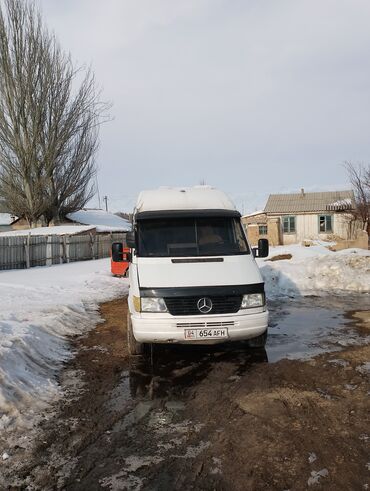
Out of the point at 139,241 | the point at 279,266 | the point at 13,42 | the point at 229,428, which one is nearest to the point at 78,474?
the point at 229,428

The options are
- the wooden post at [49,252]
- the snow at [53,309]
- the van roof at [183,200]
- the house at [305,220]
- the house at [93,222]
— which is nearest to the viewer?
the snow at [53,309]

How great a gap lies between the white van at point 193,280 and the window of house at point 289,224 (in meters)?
34.0

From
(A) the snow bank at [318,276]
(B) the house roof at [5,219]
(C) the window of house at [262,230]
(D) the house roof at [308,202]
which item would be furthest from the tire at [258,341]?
(B) the house roof at [5,219]

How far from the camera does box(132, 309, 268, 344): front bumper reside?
5.43m

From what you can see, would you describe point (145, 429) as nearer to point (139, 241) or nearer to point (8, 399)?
point (8, 399)

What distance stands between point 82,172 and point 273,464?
4079cm

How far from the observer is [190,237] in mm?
6578

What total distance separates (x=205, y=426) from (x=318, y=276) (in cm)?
1102

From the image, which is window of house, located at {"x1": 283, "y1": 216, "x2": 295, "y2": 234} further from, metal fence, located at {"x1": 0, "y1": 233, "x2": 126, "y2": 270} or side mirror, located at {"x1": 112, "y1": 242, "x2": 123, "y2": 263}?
side mirror, located at {"x1": 112, "y1": 242, "x2": 123, "y2": 263}

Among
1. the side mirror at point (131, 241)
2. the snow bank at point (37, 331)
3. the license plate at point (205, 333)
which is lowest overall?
the snow bank at point (37, 331)

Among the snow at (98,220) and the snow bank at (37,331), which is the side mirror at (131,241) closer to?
the snow bank at (37,331)

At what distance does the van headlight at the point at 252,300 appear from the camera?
18.4 ft

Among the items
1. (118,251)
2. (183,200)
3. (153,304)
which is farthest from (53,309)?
(153,304)

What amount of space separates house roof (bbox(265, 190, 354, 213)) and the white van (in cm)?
3339
